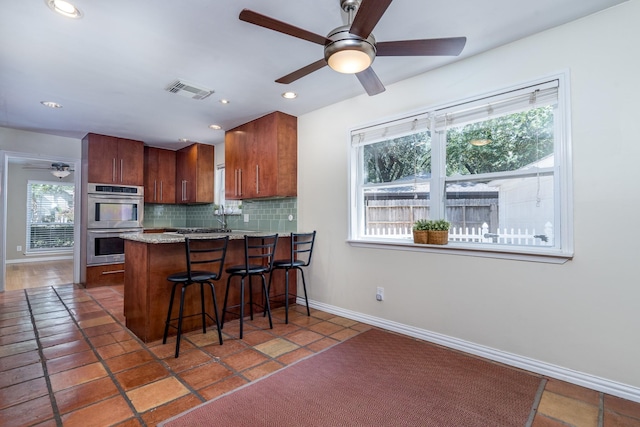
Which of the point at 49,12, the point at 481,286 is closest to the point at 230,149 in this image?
the point at 49,12

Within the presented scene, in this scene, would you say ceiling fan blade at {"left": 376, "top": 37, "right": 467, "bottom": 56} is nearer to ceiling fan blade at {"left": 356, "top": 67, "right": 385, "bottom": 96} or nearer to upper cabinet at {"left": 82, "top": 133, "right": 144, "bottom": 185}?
ceiling fan blade at {"left": 356, "top": 67, "right": 385, "bottom": 96}

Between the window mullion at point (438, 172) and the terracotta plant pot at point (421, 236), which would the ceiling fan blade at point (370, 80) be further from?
the terracotta plant pot at point (421, 236)

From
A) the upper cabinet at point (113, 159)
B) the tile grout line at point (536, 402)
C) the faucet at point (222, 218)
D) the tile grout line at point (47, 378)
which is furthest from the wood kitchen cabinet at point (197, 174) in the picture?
the tile grout line at point (536, 402)

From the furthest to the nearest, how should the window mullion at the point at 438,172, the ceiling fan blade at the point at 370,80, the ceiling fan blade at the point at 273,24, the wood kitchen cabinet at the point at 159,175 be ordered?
the wood kitchen cabinet at the point at 159,175
the window mullion at the point at 438,172
the ceiling fan blade at the point at 370,80
the ceiling fan blade at the point at 273,24

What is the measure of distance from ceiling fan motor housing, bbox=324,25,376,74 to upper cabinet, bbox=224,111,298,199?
212 cm

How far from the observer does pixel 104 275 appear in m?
5.07

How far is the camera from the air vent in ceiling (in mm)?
3135

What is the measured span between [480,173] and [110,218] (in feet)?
17.7

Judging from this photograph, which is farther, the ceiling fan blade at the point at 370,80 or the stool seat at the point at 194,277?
the stool seat at the point at 194,277

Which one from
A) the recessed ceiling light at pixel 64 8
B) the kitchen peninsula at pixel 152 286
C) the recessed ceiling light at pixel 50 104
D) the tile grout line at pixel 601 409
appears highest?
the recessed ceiling light at pixel 64 8

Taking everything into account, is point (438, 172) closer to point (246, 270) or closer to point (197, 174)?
point (246, 270)

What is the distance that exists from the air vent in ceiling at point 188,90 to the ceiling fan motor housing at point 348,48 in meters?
1.86

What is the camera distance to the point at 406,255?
305 centimetres

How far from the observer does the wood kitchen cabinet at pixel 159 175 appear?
5.82 metres
